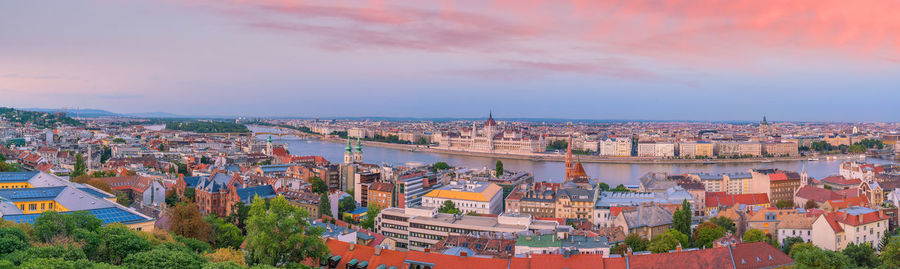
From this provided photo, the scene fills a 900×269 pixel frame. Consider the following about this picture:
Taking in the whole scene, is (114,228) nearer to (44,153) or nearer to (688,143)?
(44,153)

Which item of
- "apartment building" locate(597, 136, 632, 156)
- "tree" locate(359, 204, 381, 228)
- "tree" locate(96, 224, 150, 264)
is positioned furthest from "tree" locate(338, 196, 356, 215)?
"apartment building" locate(597, 136, 632, 156)

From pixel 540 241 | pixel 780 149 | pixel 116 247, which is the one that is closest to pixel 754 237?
pixel 540 241

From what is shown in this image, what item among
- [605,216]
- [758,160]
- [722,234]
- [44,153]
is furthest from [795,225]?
[758,160]

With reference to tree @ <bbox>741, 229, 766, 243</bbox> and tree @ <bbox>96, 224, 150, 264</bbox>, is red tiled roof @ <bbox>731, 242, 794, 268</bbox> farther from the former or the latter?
tree @ <bbox>96, 224, 150, 264</bbox>

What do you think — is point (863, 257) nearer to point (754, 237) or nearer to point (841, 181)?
point (754, 237)

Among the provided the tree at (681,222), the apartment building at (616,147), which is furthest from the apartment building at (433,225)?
the apartment building at (616,147)
